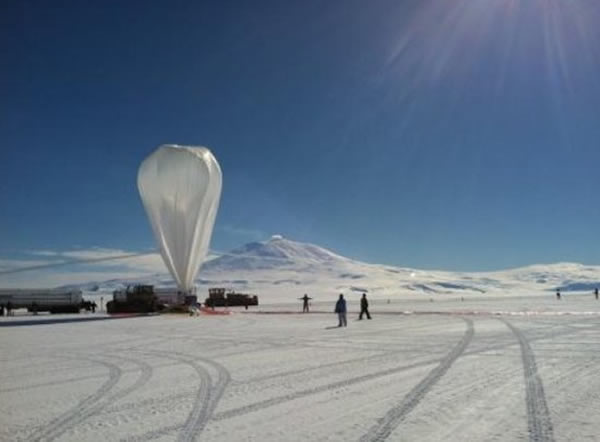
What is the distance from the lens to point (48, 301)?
53031 mm

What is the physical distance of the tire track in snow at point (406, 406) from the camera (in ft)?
21.2

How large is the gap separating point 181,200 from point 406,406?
34.0 meters

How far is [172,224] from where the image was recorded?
40875 millimetres

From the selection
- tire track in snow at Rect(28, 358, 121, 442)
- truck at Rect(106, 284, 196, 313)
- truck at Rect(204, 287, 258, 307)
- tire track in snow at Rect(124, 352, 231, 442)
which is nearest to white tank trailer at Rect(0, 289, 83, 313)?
truck at Rect(106, 284, 196, 313)

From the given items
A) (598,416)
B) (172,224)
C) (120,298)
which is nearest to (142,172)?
(172,224)

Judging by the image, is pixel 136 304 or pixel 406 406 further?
pixel 136 304

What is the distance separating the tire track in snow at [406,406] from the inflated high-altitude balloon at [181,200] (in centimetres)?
2967

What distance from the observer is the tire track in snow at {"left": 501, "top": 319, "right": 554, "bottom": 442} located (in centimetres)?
632

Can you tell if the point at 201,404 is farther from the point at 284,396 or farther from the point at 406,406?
the point at 406,406

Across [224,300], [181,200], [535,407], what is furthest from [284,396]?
[224,300]

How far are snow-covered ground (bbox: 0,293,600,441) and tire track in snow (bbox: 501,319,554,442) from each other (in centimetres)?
2

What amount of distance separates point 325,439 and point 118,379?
594 centimetres

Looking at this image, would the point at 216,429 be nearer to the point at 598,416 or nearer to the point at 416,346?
the point at 598,416

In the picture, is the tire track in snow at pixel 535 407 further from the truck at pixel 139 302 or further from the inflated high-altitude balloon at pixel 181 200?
the truck at pixel 139 302
